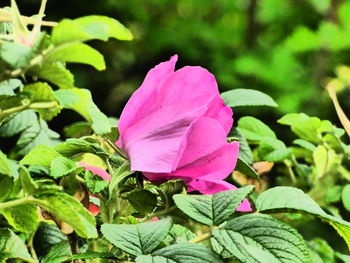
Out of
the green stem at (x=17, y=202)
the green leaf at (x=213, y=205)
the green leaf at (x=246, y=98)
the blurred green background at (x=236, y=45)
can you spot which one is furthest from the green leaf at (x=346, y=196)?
the blurred green background at (x=236, y=45)

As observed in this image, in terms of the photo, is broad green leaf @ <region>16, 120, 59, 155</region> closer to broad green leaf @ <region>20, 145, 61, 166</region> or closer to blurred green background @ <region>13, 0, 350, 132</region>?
broad green leaf @ <region>20, 145, 61, 166</region>

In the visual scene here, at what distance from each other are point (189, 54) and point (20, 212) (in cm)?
316

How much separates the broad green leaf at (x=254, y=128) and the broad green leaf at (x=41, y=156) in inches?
10.9

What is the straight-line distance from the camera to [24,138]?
60cm

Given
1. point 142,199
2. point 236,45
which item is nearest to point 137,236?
point 142,199

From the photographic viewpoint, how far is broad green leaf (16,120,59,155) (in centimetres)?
60

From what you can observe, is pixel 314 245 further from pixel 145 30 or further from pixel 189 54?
pixel 145 30

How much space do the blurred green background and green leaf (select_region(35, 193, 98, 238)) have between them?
2.58 metres

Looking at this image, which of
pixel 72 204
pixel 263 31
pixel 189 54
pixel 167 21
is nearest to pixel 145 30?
pixel 167 21

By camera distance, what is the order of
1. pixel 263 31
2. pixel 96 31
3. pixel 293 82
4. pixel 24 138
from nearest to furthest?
pixel 96 31
pixel 24 138
pixel 293 82
pixel 263 31

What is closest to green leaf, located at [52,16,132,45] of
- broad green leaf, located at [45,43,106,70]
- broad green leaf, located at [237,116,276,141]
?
broad green leaf, located at [45,43,106,70]

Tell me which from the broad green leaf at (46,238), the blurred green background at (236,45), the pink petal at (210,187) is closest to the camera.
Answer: the pink petal at (210,187)

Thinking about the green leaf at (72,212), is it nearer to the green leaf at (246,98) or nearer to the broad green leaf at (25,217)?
the broad green leaf at (25,217)

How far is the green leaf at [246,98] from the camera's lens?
0.54m
